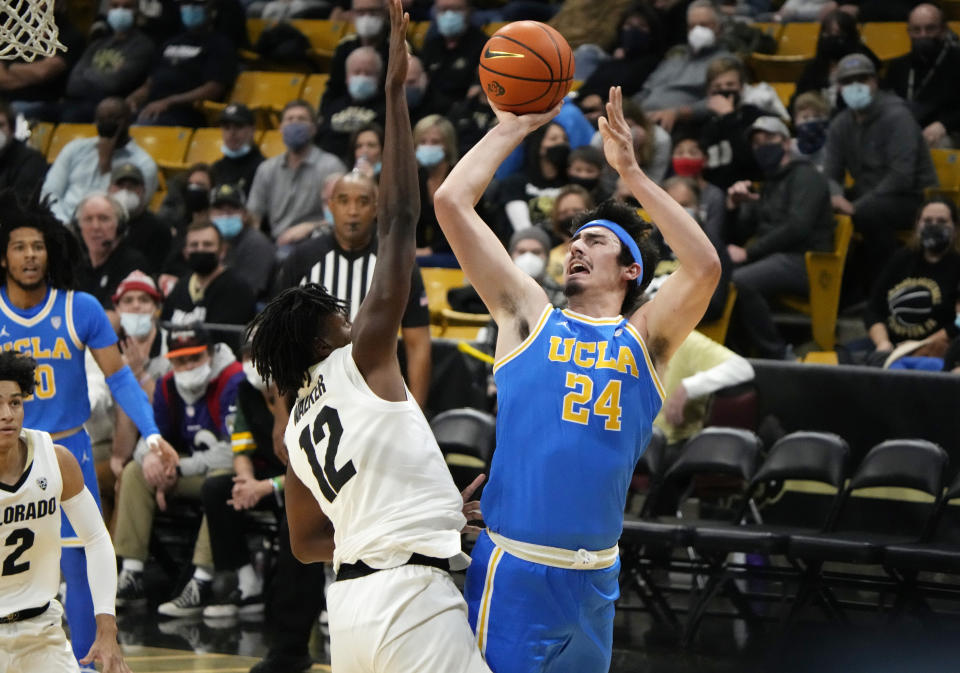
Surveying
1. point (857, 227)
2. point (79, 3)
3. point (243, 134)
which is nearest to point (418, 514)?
point (857, 227)

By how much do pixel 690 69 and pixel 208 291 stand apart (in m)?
3.91

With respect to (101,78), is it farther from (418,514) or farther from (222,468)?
(418,514)

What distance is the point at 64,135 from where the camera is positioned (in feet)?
42.3

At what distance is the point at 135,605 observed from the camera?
7.90 meters

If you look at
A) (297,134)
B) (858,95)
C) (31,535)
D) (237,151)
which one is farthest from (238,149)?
(31,535)

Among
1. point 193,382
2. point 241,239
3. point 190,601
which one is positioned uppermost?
point 241,239

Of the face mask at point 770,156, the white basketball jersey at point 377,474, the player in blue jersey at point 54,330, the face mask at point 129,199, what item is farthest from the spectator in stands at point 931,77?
the white basketball jersey at point 377,474

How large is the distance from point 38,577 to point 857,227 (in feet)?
19.7

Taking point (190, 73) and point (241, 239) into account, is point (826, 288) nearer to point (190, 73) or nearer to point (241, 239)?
point (241, 239)

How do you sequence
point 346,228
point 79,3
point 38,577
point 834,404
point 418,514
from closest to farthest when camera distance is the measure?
point 418,514 → point 38,577 → point 346,228 → point 834,404 → point 79,3

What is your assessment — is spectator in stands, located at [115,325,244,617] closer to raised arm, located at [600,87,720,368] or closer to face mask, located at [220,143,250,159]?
face mask, located at [220,143,250,159]

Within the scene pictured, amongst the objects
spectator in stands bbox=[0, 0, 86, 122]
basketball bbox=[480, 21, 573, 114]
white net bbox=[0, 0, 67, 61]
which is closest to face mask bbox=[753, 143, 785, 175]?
basketball bbox=[480, 21, 573, 114]

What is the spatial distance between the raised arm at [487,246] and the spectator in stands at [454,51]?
23.9 feet

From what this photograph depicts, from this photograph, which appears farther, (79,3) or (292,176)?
(79,3)
